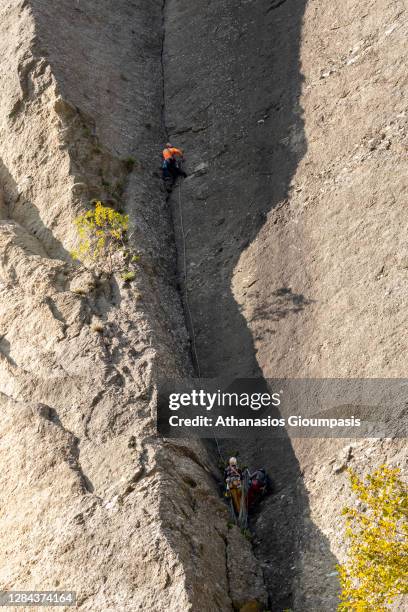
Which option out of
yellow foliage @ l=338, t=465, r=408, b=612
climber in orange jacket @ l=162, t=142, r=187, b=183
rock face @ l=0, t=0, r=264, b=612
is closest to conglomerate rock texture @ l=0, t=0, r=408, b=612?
rock face @ l=0, t=0, r=264, b=612

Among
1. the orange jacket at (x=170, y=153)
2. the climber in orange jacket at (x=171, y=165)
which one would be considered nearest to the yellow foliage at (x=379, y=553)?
the climber in orange jacket at (x=171, y=165)

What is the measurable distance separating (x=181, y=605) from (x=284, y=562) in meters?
2.72

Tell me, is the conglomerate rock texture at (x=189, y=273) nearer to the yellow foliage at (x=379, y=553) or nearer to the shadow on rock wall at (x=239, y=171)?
the shadow on rock wall at (x=239, y=171)

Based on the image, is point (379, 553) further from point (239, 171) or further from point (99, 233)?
point (239, 171)

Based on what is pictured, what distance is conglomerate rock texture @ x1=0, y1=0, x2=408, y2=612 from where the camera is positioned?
1550 centimetres

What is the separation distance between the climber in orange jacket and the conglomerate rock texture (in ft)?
0.95

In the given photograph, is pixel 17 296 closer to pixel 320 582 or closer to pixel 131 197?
pixel 131 197

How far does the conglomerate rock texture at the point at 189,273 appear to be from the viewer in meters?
15.5

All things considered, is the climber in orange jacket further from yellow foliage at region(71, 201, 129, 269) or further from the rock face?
yellow foliage at region(71, 201, 129, 269)

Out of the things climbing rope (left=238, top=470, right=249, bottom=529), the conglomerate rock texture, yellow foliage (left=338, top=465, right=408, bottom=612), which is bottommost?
yellow foliage (left=338, top=465, right=408, bottom=612)

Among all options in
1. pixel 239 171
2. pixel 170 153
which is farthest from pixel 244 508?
pixel 170 153

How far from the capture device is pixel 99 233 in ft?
66.0

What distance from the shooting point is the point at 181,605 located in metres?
13.9

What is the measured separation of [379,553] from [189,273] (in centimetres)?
963
